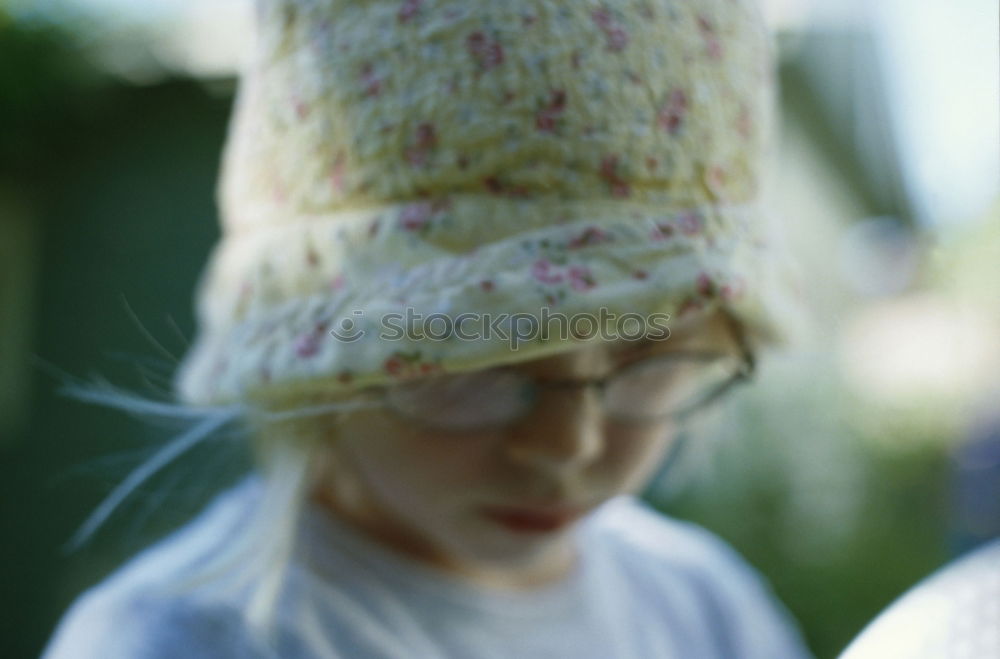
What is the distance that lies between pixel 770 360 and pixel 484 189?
120 centimetres

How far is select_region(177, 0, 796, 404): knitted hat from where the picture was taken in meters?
0.56

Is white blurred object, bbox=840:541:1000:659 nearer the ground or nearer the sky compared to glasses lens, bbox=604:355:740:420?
nearer the ground

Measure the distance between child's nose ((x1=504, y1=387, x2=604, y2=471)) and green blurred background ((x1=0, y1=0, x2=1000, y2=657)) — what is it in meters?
0.54

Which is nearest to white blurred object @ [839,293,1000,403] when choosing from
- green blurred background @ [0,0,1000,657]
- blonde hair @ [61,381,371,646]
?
green blurred background @ [0,0,1000,657]

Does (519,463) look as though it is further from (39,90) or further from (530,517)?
(39,90)

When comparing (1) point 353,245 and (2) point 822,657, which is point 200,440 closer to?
(1) point 353,245

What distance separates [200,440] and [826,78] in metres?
1.97

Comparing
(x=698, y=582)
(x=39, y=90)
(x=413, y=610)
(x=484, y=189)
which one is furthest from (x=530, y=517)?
(x=39, y=90)

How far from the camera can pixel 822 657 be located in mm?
1412

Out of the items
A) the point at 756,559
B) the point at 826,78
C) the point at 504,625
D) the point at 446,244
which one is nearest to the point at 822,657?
the point at 756,559

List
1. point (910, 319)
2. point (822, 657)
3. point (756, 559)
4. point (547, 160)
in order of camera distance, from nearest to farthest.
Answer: point (547, 160) < point (822, 657) < point (910, 319) < point (756, 559)

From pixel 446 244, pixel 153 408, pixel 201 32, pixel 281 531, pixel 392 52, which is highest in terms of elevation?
pixel 201 32

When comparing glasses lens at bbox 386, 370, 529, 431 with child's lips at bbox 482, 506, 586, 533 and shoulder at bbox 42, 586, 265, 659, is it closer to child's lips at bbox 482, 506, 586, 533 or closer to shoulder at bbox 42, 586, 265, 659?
child's lips at bbox 482, 506, 586, 533

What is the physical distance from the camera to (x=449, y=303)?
1.82ft
